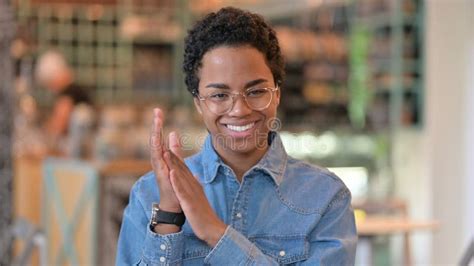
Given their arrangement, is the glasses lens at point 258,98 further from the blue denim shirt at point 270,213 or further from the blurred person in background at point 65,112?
the blurred person in background at point 65,112

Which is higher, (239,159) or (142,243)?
(239,159)

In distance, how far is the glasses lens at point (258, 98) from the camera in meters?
1.63

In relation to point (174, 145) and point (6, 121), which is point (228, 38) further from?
point (6, 121)

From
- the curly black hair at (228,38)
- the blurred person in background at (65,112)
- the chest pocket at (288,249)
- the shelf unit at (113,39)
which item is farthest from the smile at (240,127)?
the shelf unit at (113,39)

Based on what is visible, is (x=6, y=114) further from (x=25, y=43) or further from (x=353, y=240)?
(x=25, y=43)

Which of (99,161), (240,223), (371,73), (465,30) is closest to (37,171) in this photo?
(99,161)

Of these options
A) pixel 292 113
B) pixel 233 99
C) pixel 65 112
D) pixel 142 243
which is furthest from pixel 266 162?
pixel 292 113

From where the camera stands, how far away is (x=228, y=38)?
1631mm

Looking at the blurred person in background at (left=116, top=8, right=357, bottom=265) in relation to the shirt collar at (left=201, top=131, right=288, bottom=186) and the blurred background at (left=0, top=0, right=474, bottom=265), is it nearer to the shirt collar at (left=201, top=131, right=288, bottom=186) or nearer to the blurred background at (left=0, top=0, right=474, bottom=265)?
the shirt collar at (left=201, top=131, right=288, bottom=186)

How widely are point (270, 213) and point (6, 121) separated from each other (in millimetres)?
1279

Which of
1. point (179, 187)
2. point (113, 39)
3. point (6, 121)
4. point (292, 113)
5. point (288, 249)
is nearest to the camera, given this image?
point (179, 187)

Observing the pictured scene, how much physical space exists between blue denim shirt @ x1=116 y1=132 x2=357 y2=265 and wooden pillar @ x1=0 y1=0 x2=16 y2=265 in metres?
1.09

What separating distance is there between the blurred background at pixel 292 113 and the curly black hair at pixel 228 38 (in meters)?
1.12

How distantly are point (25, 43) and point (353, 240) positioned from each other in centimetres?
768
